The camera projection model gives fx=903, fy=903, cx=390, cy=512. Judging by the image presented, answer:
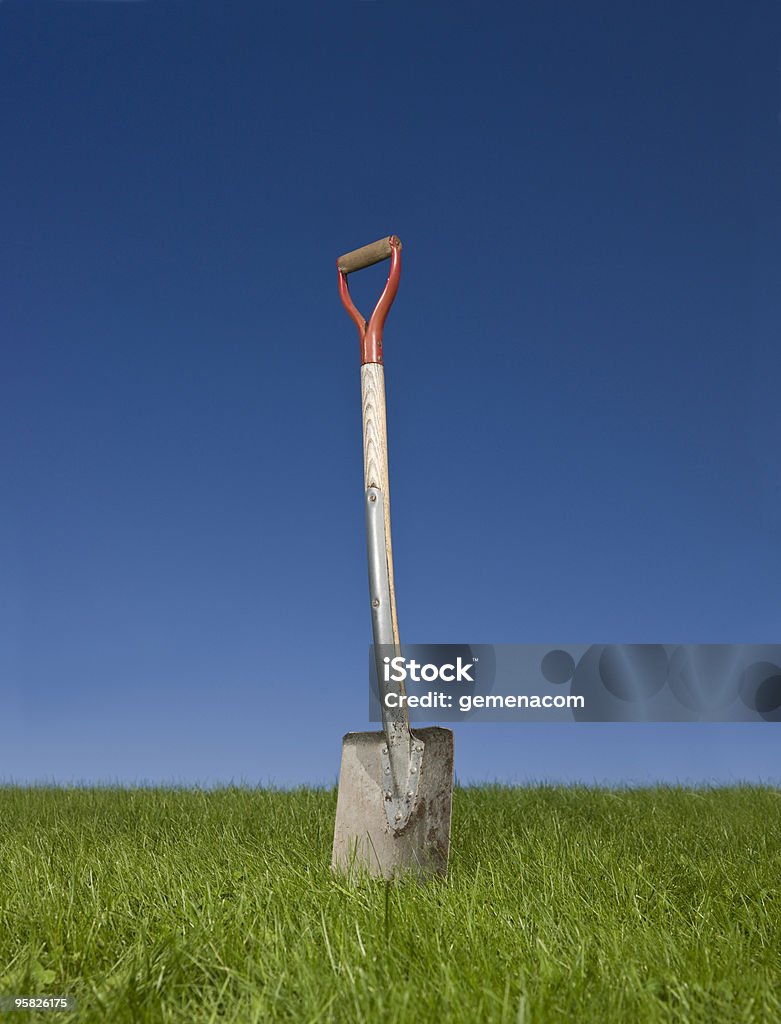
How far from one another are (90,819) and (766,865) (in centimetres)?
448

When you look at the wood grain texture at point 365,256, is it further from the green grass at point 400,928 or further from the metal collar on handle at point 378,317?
the green grass at point 400,928

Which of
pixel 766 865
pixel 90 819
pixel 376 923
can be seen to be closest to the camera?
pixel 376 923

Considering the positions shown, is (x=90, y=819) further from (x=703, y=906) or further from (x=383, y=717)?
(x=703, y=906)

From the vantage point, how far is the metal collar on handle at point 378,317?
4.60m

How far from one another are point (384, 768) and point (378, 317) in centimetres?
224

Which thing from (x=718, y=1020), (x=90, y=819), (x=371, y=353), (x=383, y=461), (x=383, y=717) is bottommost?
(x=718, y=1020)

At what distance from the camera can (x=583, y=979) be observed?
8.00 ft

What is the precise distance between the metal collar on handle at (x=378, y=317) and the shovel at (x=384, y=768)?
0.25 ft

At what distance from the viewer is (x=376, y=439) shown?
4.46 metres

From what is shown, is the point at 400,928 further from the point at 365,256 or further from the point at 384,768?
the point at 365,256

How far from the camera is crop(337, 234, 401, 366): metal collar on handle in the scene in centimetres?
460

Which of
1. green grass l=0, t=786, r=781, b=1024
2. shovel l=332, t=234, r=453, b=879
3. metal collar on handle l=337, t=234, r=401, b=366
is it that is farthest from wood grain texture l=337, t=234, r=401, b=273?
green grass l=0, t=786, r=781, b=1024

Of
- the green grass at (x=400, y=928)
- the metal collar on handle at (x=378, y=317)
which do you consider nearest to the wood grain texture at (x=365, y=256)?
the metal collar on handle at (x=378, y=317)

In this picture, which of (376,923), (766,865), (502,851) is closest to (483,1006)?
(376,923)
